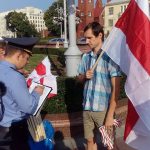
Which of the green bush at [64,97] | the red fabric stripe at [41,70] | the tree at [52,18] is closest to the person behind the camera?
the red fabric stripe at [41,70]

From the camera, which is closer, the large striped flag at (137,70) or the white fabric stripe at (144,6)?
the large striped flag at (137,70)

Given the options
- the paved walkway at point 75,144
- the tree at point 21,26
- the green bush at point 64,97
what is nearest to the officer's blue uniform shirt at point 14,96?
the paved walkway at point 75,144

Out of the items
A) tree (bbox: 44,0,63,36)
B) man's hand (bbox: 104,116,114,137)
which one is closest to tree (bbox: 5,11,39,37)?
tree (bbox: 44,0,63,36)

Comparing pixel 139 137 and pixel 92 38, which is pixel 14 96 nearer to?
pixel 139 137

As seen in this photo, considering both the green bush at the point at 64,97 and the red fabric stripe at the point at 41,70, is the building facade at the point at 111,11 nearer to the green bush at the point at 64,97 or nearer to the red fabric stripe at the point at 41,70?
the green bush at the point at 64,97

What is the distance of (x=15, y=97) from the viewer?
2.96 meters

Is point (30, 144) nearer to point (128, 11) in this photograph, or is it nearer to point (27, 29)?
point (128, 11)

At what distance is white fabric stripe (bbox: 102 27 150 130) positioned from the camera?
3.33 meters

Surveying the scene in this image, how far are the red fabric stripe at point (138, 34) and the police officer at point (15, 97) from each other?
0.95 meters

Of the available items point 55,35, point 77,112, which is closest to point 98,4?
point 55,35

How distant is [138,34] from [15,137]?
4.66 ft

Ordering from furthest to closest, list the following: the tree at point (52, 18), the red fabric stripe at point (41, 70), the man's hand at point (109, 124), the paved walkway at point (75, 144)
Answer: the tree at point (52, 18), the paved walkway at point (75, 144), the red fabric stripe at point (41, 70), the man's hand at point (109, 124)

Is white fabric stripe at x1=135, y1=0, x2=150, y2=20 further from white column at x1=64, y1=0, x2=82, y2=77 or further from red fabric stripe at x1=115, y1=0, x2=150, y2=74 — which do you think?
white column at x1=64, y1=0, x2=82, y2=77

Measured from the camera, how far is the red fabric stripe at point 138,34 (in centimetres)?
339
